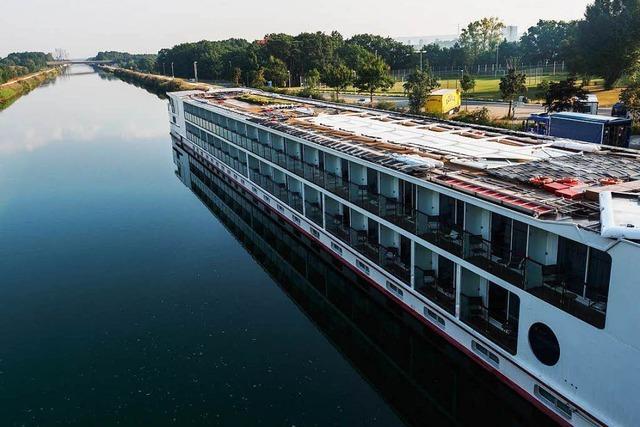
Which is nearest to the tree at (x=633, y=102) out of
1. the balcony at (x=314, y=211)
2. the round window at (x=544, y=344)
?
the balcony at (x=314, y=211)

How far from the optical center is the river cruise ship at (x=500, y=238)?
46.6ft

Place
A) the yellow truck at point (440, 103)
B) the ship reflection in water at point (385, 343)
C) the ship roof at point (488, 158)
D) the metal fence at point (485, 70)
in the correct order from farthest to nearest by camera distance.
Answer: the metal fence at point (485, 70) → the yellow truck at point (440, 103) → the ship reflection in water at point (385, 343) → the ship roof at point (488, 158)

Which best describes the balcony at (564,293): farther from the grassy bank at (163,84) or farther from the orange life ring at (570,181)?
the grassy bank at (163,84)

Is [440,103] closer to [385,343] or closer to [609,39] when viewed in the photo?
[609,39]

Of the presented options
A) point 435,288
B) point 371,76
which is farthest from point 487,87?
point 435,288

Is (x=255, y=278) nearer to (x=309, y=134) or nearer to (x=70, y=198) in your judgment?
(x=309, y=134)

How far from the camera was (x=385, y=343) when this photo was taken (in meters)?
23.1

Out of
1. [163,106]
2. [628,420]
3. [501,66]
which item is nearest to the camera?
[628,420]

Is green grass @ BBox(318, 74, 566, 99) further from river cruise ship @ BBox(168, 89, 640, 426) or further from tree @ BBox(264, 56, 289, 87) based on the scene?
river cruise ship @ BBox(168, 89, 640, 426)

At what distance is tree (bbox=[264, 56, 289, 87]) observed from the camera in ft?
375

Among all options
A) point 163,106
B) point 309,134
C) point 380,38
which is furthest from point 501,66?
point 309,134

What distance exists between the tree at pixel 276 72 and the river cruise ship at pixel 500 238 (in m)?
81.8

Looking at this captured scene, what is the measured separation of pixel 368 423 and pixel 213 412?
507 cm

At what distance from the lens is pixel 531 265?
54.0 feet
